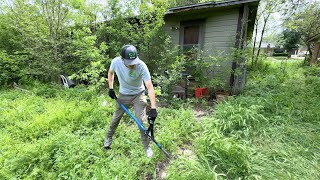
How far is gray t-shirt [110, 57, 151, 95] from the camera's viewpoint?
2.22 m

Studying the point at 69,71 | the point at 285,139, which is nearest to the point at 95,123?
the point at 285,139

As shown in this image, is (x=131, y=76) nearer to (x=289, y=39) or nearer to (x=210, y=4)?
(x=210, y=4)

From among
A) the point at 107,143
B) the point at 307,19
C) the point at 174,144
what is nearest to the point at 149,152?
the point at 174,144

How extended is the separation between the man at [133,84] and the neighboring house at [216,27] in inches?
136

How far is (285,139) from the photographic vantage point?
2.70 meters

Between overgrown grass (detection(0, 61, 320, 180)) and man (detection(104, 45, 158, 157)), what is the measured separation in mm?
338

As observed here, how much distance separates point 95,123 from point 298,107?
14.3 ft

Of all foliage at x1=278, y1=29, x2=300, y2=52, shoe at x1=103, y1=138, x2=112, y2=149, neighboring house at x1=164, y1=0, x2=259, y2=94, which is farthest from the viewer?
foliage at x1=278, y1=29, x2=300, y2=52

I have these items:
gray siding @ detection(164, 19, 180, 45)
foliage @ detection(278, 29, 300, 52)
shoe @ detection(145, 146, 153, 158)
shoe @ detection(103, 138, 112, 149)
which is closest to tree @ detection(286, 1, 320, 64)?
gray siding @ detection(164, 19, 180, 45)

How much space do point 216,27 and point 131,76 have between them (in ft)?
13.9

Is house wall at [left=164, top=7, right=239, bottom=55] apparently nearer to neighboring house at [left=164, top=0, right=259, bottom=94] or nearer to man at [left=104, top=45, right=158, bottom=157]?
neighboring house at [left=164, top=0, right=259, bottom=94]

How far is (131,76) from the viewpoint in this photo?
2256mm

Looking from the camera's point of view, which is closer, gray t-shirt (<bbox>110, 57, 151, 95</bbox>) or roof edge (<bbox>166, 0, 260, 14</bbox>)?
gray t-shirt (<bbox>110, 57, 151, 95</bbox>)

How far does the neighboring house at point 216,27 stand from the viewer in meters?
4.83
